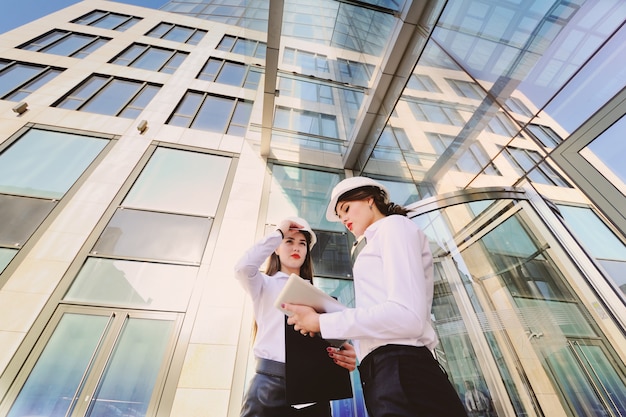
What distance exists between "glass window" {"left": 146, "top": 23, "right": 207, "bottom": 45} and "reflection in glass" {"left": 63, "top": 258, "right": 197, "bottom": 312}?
10.5 metres

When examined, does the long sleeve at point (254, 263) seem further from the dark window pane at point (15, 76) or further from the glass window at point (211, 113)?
the dark window pane at point (15, 76)

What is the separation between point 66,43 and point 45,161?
6.76 meters

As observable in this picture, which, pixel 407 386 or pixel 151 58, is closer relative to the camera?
pixel 407 386

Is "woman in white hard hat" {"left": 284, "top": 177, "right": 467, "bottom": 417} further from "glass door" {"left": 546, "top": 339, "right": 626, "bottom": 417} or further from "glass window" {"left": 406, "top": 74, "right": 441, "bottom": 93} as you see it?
"glass window" {"left": 406, "top": 74, "right": 441, "bottom": 93}

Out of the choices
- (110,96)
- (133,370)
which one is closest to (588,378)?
(133,370)

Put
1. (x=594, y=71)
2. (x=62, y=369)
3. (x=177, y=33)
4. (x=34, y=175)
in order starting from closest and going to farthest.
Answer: (x=594, y=71) → (x=62, y=369) → (x=34, y=175) → (x=177, y=33)

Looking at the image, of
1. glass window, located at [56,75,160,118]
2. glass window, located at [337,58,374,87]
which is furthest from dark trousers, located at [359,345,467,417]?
glass window, located at [56,75,160,118]

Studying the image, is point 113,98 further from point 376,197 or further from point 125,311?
point 376,197

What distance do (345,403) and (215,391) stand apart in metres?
1.94

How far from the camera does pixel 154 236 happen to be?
5129 mm

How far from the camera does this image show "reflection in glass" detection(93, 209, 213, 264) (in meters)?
4.86

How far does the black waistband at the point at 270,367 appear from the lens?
1.65m

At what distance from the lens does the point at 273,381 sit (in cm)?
162

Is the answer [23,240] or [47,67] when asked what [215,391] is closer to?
[23,240]
